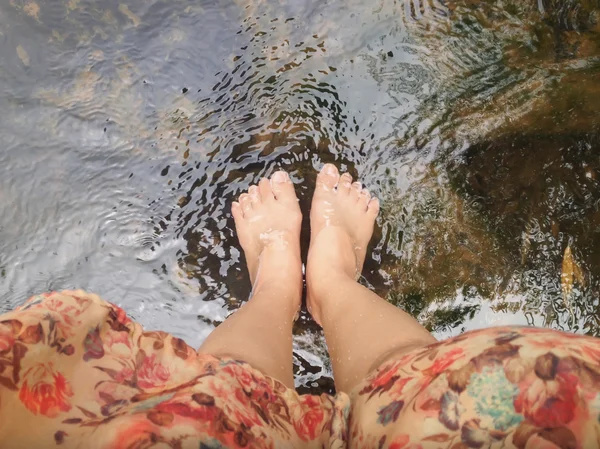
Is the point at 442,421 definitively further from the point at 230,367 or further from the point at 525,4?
the point at 525,4

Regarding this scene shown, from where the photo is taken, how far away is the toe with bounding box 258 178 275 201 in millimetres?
1876

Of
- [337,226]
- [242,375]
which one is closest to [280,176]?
[337,226]

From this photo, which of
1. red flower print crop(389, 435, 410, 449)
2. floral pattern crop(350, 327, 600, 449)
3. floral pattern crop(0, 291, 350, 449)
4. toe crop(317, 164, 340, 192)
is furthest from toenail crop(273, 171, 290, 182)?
red flower print crop(389, 435, 410, 449)

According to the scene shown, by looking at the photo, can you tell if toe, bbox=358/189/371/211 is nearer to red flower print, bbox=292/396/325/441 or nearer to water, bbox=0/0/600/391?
water, bbox=0/0/600/391

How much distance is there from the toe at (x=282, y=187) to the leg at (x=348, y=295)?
100 mm

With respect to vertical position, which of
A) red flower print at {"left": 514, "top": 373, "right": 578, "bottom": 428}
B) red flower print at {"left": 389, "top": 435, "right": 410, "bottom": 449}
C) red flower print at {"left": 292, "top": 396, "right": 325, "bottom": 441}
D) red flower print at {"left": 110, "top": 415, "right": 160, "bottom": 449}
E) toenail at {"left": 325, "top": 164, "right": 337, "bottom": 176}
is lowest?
red flower print at {"left": 292, "top": 396, "right": 325, "bottom": 441}

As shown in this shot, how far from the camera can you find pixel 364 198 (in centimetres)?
188

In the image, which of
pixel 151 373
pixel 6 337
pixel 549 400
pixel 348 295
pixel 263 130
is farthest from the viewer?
pixel 263 130

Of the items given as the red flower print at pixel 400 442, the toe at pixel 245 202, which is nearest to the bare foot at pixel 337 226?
the toe at pixel 245 202

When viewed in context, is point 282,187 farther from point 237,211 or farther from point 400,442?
point 400,442

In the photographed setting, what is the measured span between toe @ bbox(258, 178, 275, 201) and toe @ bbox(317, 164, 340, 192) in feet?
0.61

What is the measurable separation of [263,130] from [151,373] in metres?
1.03

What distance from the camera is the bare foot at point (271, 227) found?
187cm

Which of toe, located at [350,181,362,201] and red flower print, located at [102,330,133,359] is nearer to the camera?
red flower print, located at [102,330,133,359]
